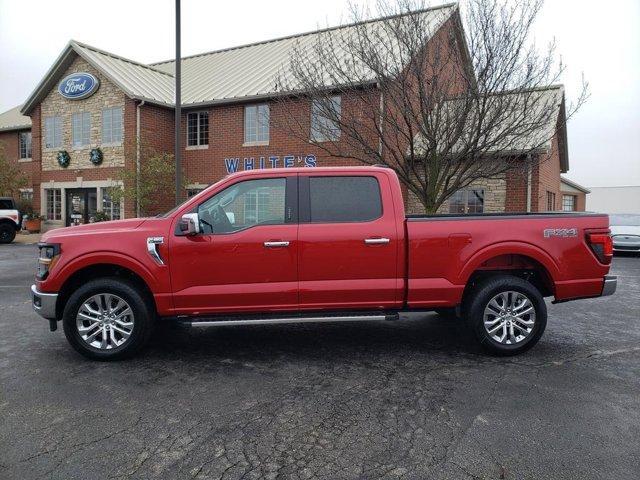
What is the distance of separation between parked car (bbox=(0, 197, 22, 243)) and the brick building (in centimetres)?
243

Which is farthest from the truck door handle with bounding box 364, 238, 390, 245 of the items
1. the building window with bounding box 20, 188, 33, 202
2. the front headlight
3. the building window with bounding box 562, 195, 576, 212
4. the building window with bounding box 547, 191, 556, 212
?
the building window with bounding box 562, 195, 576, 212

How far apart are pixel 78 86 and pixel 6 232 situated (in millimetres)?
6989

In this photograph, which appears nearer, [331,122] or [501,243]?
[501,243]

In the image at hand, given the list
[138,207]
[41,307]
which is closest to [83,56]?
[138,207]

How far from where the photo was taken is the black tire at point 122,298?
188 inches

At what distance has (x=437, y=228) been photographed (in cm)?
493

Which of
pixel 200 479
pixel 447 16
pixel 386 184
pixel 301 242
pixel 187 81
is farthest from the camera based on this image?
pixel 187 81

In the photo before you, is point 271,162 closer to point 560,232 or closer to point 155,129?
point 155,129

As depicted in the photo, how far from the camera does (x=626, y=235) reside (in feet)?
52.7

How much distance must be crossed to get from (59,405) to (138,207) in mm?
16069

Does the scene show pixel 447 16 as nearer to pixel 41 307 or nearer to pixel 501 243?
pixel 501 243

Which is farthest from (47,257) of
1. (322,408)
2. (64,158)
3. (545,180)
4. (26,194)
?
(26,194)

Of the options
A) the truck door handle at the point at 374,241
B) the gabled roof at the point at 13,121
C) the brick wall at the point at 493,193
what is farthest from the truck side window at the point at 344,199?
the gabled roof at the point at 13,121

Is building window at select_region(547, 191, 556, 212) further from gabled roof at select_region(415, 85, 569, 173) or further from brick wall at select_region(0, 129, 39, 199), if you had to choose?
brick wall at select_region(0, 129, 39, 199)
